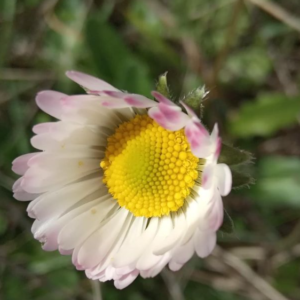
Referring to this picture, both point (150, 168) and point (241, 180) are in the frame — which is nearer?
point (241, 180)

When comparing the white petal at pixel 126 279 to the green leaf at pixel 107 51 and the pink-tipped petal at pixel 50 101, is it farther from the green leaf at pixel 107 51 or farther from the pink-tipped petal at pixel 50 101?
the green leaf at pixel 107 51

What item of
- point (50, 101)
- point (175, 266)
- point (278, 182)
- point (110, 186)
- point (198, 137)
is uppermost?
point (198, 137)

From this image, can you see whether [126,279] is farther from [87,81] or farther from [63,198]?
[87,81]

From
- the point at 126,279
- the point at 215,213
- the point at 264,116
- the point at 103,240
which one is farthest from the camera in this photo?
the point at 264,116

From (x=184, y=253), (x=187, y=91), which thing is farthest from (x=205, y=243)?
(x=187, y=91)

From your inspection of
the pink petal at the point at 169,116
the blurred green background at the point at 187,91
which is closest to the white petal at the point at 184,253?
the pink petal at the point at 169,116

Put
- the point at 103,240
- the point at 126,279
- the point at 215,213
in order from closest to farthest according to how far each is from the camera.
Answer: the point at 215,213 < the point at 126,279 < the point at 103,240

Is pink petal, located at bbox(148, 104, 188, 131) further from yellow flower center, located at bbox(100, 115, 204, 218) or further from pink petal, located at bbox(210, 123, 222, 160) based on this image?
yellow flower center, located at bbox(100, 115, 204, 218)

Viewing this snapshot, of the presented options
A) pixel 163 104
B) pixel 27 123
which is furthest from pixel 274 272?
pixel 163 104
